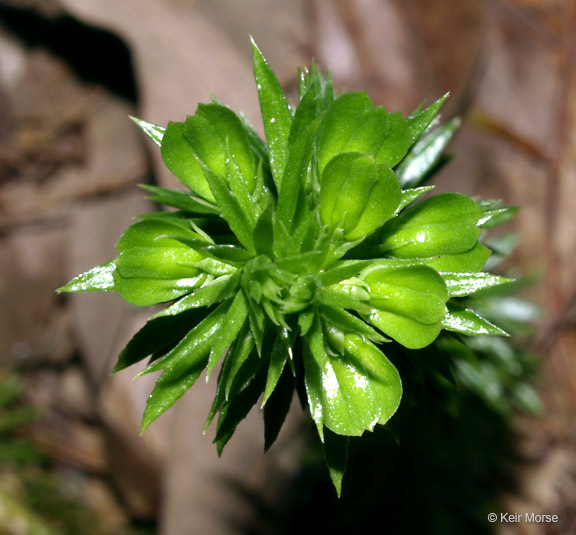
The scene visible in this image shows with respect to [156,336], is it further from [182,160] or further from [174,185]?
[174,185]

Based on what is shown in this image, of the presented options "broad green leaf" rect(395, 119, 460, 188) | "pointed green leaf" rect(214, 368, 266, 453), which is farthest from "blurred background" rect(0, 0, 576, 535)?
"pointed green leaf" rect(214, 368, 266, 453)

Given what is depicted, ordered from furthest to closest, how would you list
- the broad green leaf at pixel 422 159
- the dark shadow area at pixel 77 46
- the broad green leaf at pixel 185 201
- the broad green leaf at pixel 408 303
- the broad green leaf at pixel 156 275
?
the dark shadow area at pixel 77 46, the broad green leaf at pixel 422 159, the broad green leaf at pixel 185 201, the broad green leaf at pixel 156 275, the broad green leaf at pixel 408 303

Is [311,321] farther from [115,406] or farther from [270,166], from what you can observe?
[115,406]

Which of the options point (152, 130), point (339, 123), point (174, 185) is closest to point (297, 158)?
point (339, 123)

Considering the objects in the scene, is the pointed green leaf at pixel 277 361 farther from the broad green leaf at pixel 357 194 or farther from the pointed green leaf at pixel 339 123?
the pointed green leaf at pixel 339 123

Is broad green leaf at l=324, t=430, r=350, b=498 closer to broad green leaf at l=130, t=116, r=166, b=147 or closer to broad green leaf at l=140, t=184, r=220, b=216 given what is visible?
broad green leaf at l=140, t=184, r=220, b=216

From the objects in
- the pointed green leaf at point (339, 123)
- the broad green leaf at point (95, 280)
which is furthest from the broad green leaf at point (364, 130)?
the broad green leaf at point (95, 280)

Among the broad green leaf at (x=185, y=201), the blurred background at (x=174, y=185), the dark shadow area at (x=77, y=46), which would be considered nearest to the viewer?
the broad green leaf at (x=185, y=201)
